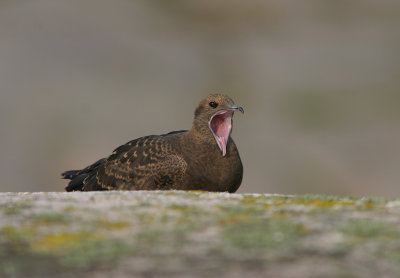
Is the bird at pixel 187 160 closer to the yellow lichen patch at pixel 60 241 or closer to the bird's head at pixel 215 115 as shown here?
the bird's head at pixel 215 115

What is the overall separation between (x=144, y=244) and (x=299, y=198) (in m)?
2.98

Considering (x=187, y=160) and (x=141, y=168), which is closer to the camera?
(x=187, y=160)

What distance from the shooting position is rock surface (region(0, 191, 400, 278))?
17.8 ft

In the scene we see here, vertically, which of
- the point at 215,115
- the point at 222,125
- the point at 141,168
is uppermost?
the point at 215,115

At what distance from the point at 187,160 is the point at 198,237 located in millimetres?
5429

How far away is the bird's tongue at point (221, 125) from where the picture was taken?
474 inches

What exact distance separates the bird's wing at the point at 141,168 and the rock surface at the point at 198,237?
316cm

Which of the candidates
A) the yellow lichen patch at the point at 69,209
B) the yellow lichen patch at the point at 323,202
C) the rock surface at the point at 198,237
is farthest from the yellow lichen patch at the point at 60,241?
the yellow lichen patch at the point at 323,202

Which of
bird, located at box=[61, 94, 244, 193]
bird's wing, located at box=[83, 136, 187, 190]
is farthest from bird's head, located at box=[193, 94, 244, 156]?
bird's wing, located at box=[83, 136, 187, 190]

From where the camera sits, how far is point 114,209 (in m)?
7.59

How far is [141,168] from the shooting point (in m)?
12.2

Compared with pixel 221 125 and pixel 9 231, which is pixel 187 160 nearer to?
pixel 221 125

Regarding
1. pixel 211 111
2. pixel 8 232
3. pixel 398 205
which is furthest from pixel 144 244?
pixel 211 111

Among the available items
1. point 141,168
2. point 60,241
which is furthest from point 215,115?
point 60,241
